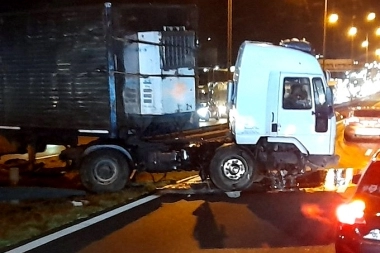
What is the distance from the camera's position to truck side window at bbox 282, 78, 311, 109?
1348 cm

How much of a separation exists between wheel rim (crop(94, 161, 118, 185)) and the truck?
0.02 m

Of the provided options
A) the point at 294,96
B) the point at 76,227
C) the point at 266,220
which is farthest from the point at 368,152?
the point at 76,227

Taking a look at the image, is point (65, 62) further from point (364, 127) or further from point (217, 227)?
point (364, 127)

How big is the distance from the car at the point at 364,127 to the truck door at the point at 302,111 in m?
11.5

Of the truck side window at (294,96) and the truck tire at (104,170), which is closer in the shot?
the truck side window at (294,96)

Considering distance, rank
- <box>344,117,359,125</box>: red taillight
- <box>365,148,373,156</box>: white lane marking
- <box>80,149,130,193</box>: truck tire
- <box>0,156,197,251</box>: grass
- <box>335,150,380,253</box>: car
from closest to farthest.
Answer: <box>335,150,380,253</box>: car, <box>0,156,197,251</box>: grass, <box>80,149,130,193</box>: truck tire, <box>365,148,373,156</box>: white lane marking, <box>344,117,359,125</box>: red taillight

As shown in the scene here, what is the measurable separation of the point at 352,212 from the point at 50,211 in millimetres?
6505

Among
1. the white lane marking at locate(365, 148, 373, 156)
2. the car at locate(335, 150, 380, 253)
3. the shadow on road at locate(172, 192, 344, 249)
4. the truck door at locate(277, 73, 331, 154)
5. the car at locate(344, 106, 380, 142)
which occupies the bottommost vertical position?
the white lane marking at locate(365, 148, 373, 156)

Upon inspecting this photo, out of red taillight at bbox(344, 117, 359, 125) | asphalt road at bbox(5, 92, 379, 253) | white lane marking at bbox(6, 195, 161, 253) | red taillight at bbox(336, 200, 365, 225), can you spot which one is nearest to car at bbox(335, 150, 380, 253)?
red taillight at bbox(336, 200, 365, 225)

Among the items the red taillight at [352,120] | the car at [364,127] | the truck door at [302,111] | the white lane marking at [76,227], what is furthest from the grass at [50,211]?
the red taillight at [352,120]

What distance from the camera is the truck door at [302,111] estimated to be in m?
13.5

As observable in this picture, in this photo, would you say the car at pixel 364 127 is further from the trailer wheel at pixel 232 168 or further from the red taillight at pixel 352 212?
the red taillight at pixel 352 212

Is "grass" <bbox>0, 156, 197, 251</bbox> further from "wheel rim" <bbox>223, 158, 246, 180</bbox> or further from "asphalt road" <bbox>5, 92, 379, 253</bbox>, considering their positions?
"wheel rim" <bbox>223, 158, 246, 180</bbox>

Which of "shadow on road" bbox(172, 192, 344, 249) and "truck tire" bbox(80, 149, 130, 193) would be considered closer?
"shadow on road" bbox(172, 192, 344, 249)
